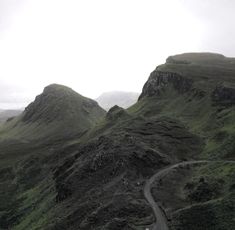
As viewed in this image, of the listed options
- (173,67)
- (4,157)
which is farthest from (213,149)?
(4,157)

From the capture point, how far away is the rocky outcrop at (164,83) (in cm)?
13855

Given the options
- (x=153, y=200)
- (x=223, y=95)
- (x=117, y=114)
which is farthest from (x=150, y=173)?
(x=117, y=114)

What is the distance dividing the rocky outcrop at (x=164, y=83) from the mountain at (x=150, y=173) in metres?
0.52

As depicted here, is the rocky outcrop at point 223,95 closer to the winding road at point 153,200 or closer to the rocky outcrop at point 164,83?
the rocky outcrop at point 164,83

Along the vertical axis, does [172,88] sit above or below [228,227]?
above

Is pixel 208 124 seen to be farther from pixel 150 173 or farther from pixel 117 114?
pixel 117 114

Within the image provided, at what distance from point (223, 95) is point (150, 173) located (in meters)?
48.2

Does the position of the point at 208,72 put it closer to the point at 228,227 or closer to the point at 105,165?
the point at 105,165

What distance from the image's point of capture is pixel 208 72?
5782 inches

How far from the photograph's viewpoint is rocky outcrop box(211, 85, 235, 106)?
111 metres

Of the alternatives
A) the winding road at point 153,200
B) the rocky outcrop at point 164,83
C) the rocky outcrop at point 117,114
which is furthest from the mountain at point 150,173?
the rocky outcrop at point 164,83

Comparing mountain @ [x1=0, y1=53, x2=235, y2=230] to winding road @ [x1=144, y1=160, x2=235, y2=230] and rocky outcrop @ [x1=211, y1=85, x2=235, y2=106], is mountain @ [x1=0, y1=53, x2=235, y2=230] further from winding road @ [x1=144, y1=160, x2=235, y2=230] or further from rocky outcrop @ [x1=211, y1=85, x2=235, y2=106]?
rocky outcrop @ [x1=211, y1=85, x2=235, y2=106]

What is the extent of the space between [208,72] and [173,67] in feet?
55.6

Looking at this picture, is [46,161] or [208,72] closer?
[46,161]
